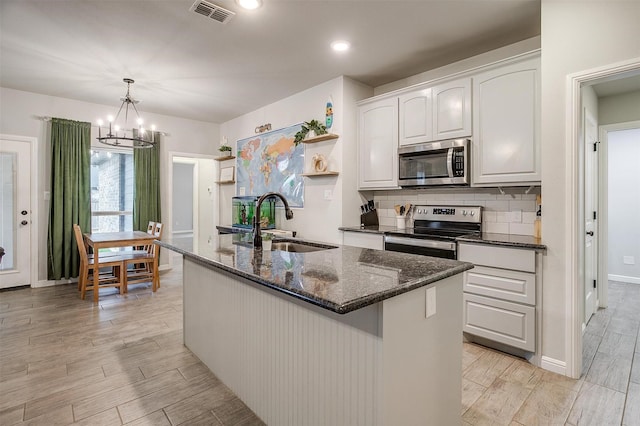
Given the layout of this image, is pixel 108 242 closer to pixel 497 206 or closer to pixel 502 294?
pixel 502 294

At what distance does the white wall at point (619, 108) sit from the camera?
3512 mm

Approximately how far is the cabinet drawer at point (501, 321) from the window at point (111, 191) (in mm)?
5166

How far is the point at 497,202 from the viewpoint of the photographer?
310 cm

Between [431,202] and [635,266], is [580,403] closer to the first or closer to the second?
[431,202]

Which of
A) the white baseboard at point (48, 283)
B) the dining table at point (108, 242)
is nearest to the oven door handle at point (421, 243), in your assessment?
the dining table at point (108, 242)

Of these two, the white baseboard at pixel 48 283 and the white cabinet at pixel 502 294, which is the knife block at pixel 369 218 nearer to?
the white cabinet at pixel 502 294

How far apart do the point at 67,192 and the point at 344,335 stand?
5.02 metres

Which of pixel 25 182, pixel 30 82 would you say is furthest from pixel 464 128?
pixel 25 182

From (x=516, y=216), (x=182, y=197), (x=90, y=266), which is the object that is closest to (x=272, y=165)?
(x=90, y=266)

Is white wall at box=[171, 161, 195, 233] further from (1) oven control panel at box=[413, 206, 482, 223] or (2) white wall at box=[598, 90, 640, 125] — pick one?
(2) white wall at box=[598, 90, 640, 125]

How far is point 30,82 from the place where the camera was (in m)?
4.09

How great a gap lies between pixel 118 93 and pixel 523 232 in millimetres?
5088

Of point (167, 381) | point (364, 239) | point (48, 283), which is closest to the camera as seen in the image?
point (167, 381)

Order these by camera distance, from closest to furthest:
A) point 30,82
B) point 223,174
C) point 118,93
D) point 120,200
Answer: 1. point 30,82
2. point 118,93
3. point 120,200
4. point 223,174
